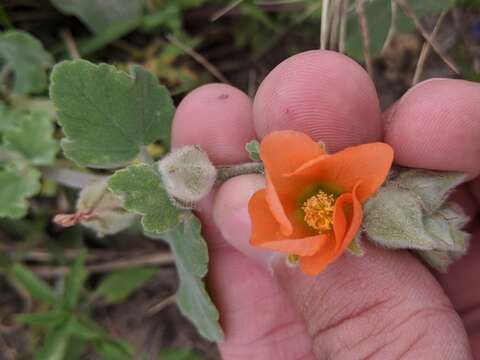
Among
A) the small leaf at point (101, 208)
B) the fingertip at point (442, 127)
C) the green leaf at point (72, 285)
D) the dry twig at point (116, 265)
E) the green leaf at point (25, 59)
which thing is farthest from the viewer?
the dry twig at point (116, 265)

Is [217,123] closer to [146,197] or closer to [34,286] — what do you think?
[146,197]

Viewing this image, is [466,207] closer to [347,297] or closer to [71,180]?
[347,297]

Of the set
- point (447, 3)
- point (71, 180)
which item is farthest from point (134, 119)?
point (447, 3)

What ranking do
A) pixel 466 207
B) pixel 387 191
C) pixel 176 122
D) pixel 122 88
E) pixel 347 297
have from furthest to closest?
pixel 466 207 < pixel 176 122 < pixel 122 88 < pixel 347 297 < pixel 387 191

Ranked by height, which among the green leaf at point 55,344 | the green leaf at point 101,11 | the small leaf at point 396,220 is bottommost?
the green leaf at point 55,344

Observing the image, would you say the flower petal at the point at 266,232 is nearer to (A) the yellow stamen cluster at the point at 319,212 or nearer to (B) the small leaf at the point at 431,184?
(A) the yellow stamen cluster at the point at 319,212

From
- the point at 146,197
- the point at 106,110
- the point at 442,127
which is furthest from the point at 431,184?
the point at 106,110

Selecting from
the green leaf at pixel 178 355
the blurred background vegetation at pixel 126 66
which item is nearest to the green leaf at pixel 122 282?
the blurred background vegetation at pixel 126 66
